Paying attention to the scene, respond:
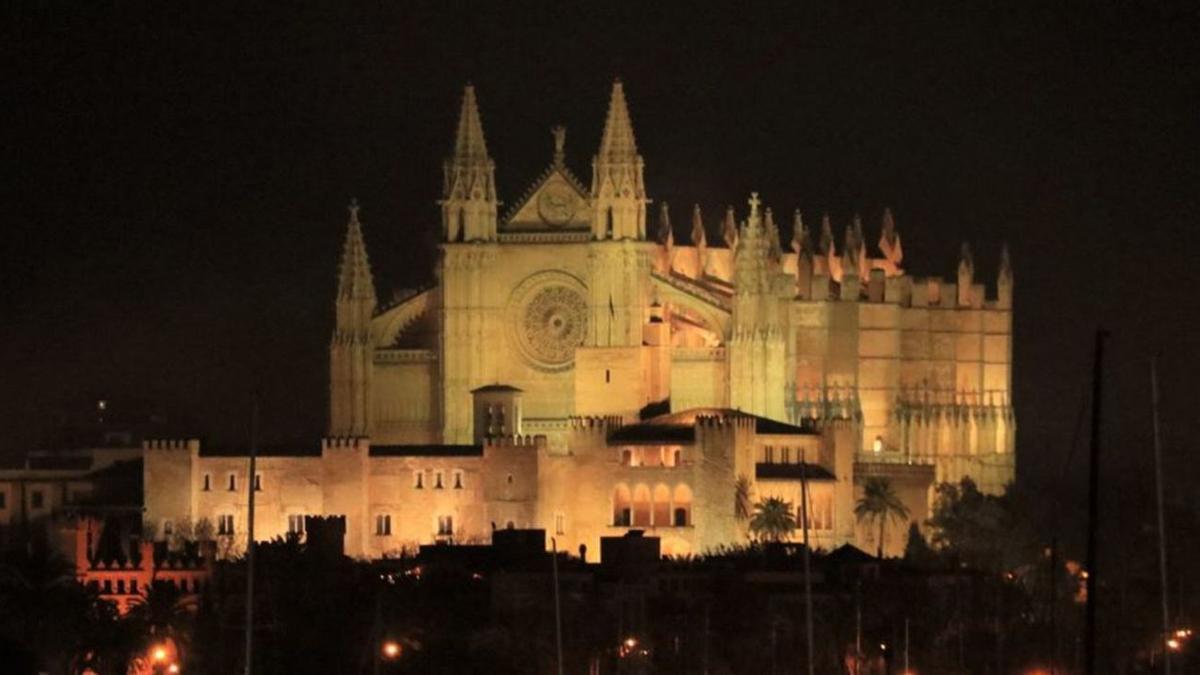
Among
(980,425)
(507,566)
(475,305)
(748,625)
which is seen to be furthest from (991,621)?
(980,425)

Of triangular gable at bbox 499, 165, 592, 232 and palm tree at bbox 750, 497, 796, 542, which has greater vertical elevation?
triangular gable at bbox 499, 165, 592, 232

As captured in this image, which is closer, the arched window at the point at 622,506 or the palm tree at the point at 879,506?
the arched window at the point at 622,506

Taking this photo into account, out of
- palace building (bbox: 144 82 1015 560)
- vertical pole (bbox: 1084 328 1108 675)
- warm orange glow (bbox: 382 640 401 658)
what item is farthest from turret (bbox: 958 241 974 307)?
vertical pole (bbox: 1084 328 1108 675)

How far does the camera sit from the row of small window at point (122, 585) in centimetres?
9519

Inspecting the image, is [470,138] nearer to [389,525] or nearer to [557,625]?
[389,525]

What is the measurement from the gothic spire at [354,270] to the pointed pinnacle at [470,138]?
3.94 metres

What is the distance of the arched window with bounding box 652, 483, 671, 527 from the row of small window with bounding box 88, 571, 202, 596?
1880 centimetres

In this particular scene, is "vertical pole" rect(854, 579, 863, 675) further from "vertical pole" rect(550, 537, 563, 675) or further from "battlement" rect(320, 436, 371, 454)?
"battlement" rect(320, 436, 371, 454)

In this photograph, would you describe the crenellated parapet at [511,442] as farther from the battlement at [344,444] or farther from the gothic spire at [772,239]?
the gothic spire at [772,239]

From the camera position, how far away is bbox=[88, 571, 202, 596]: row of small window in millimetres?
95188

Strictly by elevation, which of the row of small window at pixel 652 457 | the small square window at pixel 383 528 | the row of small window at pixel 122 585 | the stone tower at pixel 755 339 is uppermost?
the stone tower at pixel 755 339

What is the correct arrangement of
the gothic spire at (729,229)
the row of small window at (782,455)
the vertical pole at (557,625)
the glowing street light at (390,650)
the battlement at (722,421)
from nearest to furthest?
the vertical pole at (557,625)
the glowing street light at (390,650)
the battlement at (722,421)
the row of small window at (782,455)
the gothic spire at (729,229)

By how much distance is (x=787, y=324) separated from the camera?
12462 centimetres

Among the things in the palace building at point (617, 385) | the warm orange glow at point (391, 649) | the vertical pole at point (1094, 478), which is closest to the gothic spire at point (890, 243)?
the palace building at point (617, 385)
